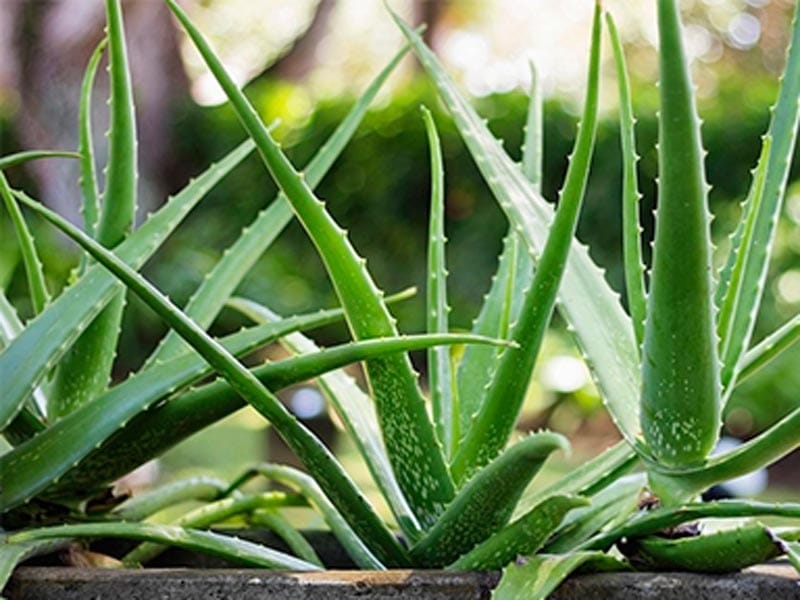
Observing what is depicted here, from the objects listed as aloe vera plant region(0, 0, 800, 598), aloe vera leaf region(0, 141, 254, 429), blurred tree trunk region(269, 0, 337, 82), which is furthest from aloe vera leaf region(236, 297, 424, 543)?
blurred tree trunk region(269, 0, 337, 82)

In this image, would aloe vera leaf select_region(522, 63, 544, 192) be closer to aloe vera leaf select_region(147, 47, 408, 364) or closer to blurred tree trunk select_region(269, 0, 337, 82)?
aloe vera leaf select_region(147, 47, 408, 364)

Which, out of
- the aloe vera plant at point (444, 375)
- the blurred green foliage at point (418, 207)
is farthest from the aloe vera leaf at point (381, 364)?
the blurred green foliage at point (418, 207)

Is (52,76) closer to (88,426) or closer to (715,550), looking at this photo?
(88,426)

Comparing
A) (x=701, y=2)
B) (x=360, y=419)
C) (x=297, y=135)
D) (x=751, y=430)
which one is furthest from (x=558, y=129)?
Answer: (x=701, y=2)

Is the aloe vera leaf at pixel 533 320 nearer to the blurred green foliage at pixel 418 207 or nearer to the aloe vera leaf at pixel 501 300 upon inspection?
the aloe vera leaf at pixel 501 300

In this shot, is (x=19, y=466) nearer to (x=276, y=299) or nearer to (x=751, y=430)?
(x=276, y=299)

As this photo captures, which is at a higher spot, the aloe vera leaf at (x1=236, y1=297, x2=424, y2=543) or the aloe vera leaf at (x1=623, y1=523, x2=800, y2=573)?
the aloe vera leaf at (x1=236, y1=297, x2=424, y2=543)
